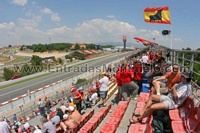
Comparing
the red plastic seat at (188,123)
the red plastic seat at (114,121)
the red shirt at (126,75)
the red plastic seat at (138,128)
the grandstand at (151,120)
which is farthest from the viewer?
the red shirt at (126,75)

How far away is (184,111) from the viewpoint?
4.21 m

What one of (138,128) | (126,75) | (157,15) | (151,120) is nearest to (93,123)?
(138,128)

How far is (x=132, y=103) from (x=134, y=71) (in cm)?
139

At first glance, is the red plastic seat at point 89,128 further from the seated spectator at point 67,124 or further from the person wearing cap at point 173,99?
the person wearing cap at point 173,99

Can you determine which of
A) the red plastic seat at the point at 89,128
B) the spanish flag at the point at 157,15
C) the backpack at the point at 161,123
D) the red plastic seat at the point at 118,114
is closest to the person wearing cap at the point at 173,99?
the backpack at the point at 161,123

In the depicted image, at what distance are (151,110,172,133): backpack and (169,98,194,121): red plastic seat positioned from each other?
12.2 inches

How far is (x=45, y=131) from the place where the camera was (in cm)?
580

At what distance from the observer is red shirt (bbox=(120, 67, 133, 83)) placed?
7928 mm

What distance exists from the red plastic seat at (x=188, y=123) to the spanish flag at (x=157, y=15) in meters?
7.38

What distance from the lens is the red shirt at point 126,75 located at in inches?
312

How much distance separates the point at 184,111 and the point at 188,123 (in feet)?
1.72

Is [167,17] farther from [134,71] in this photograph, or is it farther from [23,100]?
[23,100]

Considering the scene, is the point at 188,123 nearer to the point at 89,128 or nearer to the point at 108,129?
the point at 108,129

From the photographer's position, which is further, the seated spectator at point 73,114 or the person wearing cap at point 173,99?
the seated spectator at point 73,114
